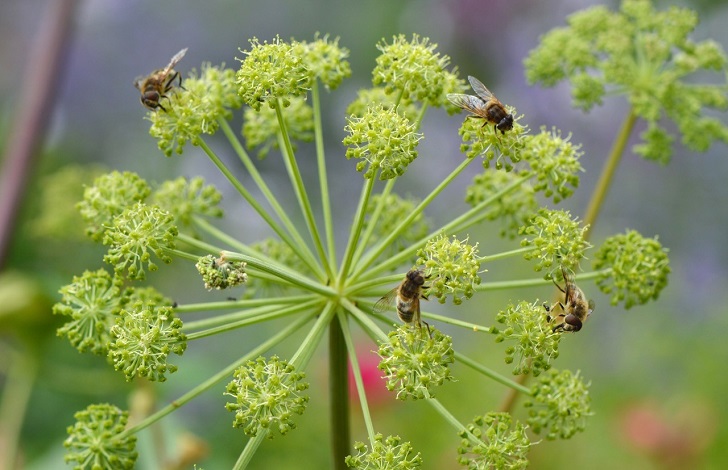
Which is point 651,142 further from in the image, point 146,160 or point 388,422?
point 146,160

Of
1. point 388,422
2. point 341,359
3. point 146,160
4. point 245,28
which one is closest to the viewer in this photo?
point 341,359

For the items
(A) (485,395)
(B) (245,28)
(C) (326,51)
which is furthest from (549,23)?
(C) (326,51)

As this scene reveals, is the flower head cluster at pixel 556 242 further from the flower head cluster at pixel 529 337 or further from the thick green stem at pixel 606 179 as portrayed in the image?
the thick green stem at pixel 606 179

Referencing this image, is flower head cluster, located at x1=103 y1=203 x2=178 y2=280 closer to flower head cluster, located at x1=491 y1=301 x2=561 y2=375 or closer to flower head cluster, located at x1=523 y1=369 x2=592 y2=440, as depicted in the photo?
flower head cluster, located at x1=491 y1=301 x2=561 y2=375

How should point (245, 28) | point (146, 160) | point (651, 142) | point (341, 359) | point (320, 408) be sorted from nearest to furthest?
point (341, 359), point (651, 142), point (320, 408), point (146, 160), point (245, 28)

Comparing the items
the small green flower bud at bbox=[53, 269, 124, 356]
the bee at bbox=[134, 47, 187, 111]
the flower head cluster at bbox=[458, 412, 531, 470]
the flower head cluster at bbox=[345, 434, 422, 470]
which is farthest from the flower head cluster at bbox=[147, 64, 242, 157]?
the flower head cluster at bbox=[458, 412, 531, 470]

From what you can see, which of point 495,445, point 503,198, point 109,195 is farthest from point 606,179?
point 109,195

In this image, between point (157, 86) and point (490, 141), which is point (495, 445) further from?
point (157, 86)
